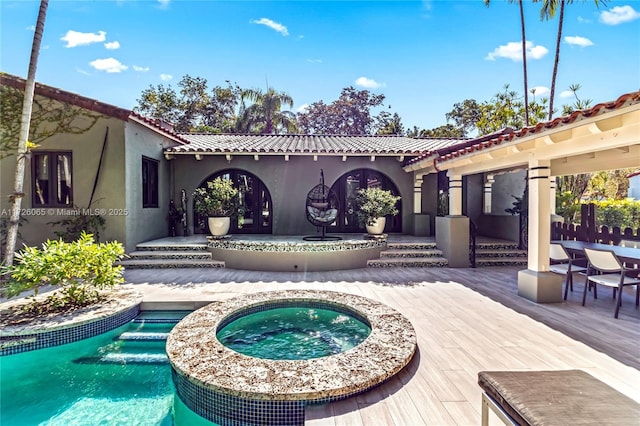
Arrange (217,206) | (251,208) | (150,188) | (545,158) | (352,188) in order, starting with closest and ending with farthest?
(545,158), (217,206), (150,188), (251,208), (352,188)

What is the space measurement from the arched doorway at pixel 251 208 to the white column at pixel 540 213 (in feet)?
27.8

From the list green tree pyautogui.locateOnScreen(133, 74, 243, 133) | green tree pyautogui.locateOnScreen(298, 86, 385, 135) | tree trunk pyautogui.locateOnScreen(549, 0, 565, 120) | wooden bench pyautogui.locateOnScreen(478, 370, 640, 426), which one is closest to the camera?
wooden bench pyautogui.locateOnScreen(478, 370, 640, 426)

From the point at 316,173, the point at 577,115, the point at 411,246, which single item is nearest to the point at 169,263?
the point at 316,173

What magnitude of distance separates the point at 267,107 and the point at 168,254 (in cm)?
1793

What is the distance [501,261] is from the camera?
9242 mm

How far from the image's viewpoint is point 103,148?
29.1ft

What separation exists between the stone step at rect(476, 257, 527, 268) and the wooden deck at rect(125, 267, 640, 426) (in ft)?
1.86

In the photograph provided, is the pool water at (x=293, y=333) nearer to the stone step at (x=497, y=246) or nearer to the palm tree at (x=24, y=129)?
the palm tree at (x=24, y=129)

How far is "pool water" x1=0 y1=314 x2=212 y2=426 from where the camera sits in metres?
3.31

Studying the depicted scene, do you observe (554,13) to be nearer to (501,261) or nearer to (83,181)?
(501,261)

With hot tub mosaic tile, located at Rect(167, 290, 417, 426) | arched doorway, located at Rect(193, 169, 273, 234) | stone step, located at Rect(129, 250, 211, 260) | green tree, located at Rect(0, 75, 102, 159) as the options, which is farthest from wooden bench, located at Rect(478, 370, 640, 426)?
green tree, located at Rect(0, 75, 102, 159)

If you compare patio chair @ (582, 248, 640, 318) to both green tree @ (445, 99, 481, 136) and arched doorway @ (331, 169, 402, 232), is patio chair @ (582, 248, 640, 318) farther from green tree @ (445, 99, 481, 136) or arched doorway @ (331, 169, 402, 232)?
green tree @ (445, 99, 481, 136)

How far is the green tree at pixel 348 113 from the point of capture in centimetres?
3114

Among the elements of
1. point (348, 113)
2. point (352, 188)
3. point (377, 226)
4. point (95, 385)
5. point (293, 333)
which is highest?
point (348, 113)
